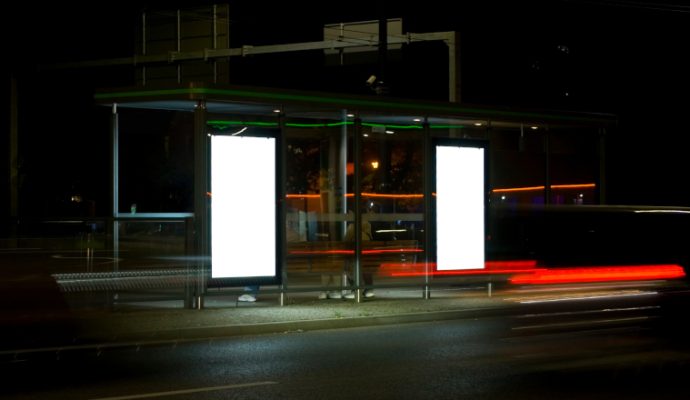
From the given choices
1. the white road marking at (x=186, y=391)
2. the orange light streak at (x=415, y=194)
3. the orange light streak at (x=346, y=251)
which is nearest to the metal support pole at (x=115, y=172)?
the orange light streak at (x=415, y=194)

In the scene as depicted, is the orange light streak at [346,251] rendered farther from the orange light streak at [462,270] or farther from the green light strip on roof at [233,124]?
the green light strip on roof at [233,124]

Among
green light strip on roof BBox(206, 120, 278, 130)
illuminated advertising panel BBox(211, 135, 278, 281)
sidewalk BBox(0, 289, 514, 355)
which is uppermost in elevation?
green light strip on roof BBox(206, 120, 278, 130)

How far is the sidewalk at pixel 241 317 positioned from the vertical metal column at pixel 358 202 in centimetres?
40

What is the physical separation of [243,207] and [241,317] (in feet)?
6.48

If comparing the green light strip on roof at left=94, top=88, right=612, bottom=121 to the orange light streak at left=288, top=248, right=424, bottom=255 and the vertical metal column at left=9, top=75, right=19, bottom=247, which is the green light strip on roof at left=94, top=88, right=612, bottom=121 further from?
the vertical metal column at left=9, top=75, right=19, bottom=247

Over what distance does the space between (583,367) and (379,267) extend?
6.73 m

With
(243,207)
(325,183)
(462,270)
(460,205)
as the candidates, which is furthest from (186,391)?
(460,205)

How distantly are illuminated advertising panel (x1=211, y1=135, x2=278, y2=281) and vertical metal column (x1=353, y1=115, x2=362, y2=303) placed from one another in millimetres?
1485

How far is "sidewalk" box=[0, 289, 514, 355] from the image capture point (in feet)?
39.0

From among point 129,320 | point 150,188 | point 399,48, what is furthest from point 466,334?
point 399,48

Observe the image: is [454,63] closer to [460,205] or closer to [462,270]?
[460,205]

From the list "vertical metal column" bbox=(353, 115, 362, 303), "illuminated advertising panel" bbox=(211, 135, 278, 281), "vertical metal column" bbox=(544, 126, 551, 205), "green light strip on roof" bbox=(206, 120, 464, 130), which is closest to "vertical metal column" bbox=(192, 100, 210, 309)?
"illuminated advertising panel" bbox=(211, 135, 278, 281)

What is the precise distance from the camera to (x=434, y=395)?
814 centimetres

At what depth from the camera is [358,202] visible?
49.9 ft
